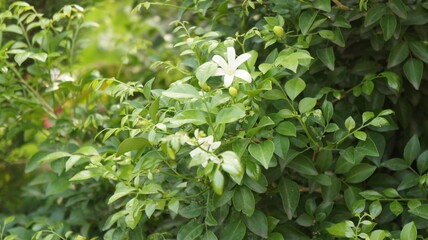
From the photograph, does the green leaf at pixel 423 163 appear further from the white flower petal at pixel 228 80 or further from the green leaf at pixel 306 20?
the white flower petal at pixel 228 80

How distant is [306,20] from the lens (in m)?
1.24

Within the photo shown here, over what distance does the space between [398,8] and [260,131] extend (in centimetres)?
49

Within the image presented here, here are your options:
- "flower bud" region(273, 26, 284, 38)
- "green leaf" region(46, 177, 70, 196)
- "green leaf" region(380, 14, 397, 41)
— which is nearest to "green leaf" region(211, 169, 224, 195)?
"flower bud" region(273, 26, 284, 38)

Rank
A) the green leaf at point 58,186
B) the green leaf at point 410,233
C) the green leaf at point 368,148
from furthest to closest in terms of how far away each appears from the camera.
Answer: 1. the green leaf at point 58,186
2. the green leaf at point 368,148
3. the green leaf at point 410,233

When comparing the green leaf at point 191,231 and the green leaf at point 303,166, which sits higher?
the green leaf at point 303,166

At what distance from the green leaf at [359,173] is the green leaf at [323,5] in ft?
1.30

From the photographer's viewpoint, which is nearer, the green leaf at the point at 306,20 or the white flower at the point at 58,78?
the green leaf at the point at 306,20

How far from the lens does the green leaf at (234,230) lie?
3.76 feet

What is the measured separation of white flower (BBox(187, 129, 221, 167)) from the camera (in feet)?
2.96

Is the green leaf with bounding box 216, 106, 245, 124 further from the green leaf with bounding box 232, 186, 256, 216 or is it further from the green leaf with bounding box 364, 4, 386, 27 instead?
the green leaf with bounding box 364, 4, 386, 27

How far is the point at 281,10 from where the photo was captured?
4.23 ft

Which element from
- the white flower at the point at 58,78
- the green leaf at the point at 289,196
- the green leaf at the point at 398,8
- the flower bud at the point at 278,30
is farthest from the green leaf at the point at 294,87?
the white flower at the point at 58,78

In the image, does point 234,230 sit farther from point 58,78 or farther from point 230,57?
point 58,78

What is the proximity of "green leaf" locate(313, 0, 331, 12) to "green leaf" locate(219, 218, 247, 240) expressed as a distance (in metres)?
0.54
